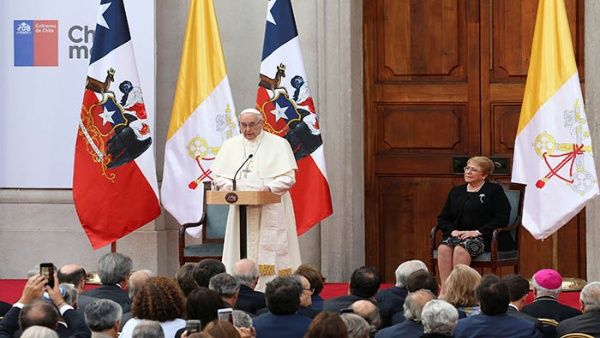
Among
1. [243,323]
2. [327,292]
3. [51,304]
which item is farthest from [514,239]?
[51,304]

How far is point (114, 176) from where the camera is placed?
1238 centimetres

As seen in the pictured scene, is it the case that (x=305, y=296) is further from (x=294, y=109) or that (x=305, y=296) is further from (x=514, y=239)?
(x=294, y=109)

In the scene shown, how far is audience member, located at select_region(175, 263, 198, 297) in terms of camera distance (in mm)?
8172

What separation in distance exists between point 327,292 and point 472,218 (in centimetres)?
135

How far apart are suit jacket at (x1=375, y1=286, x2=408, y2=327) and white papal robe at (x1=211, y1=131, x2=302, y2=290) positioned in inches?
93.7

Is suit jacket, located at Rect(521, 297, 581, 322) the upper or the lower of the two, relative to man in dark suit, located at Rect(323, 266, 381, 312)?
lower

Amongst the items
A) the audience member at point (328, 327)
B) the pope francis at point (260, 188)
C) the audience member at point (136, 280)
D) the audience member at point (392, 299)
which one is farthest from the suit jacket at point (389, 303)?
the pope francis at point (260, 188)

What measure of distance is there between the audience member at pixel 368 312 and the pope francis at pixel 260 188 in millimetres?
3515

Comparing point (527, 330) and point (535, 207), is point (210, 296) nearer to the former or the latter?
point (527, 330)

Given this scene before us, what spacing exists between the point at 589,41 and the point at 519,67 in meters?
0.86

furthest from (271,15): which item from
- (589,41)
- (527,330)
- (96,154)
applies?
(527,330)

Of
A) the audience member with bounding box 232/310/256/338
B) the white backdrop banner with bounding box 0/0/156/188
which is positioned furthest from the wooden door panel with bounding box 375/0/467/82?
the audience member with bounding box 232/310/256/338

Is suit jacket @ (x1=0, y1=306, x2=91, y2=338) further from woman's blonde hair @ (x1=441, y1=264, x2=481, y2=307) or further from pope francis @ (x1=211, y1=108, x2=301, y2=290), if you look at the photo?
pope francis @ (x1=211, y1=108, x2=301, y2=290)

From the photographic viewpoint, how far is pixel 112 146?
12.4m
